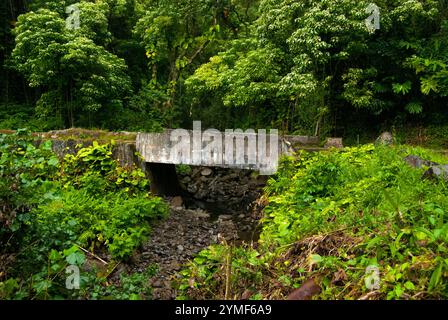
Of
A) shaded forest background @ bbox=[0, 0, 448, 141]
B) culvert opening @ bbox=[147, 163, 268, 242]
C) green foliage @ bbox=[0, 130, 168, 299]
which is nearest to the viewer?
green foliage @ bbox=[0, 130, 168, 299]

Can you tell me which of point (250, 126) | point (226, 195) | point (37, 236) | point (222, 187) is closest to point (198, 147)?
point (226, 195)

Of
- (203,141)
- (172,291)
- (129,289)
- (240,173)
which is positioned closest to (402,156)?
(203,141)

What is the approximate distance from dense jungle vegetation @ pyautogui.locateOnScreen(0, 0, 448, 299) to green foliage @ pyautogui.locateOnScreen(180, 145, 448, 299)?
23 millimetres

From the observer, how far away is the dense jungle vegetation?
4.00 m

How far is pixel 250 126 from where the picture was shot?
15922mm

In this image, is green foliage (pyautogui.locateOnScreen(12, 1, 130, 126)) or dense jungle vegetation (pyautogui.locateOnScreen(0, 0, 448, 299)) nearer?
dense jungle vegetation (pyautogui.locateOnScreen(0, 0, 448, 299))

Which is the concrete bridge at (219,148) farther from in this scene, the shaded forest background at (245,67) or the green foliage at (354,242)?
the shaded forest background at (245,67)

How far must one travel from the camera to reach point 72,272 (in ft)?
12.9

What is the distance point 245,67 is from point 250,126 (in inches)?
152

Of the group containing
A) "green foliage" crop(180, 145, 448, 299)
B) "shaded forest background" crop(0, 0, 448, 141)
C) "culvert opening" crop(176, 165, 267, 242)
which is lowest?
"culvert opening" crop(176, 165, 267, 242)

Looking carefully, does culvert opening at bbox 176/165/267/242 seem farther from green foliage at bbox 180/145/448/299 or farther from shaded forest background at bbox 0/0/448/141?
green foliage at bbox 180/145/448/299

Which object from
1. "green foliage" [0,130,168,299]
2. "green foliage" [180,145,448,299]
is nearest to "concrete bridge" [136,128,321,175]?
"green foliage" [180,145,448,299]

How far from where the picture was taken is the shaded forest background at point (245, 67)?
463 inches

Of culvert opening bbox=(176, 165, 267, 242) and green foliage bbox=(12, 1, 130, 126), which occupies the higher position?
green foliage bbox=(12, 1, 130, 126)
